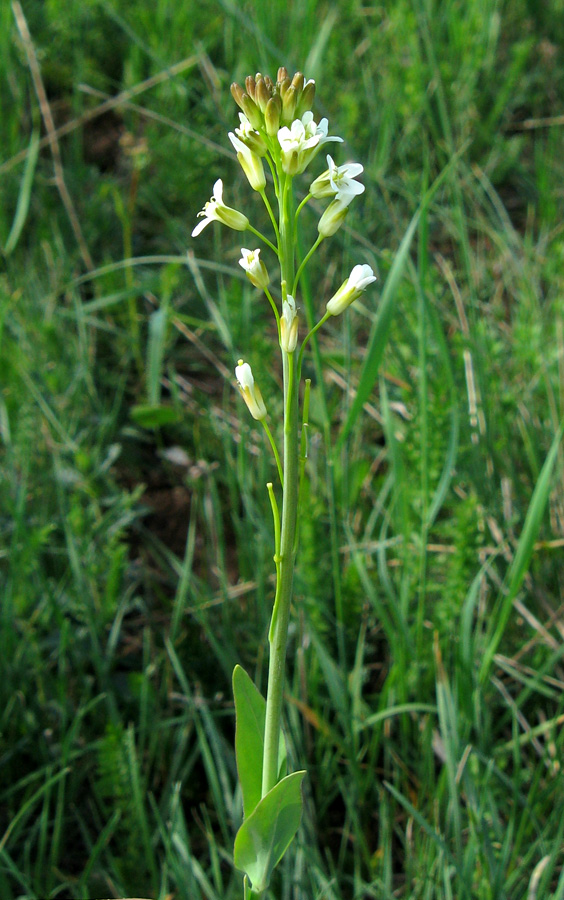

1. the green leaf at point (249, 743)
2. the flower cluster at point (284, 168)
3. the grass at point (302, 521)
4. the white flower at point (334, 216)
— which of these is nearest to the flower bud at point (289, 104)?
the flower cluster at point (284, 168)

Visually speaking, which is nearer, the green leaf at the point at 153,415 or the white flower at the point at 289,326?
the white flower at the point at 289,326

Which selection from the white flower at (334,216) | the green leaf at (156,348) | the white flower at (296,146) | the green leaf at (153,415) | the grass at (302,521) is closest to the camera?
the white flower at (296,146)

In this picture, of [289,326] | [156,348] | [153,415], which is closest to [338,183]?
[289,326]

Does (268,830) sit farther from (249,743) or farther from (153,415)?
(153,415)

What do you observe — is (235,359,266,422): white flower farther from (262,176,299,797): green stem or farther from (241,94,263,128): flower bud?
(241,94,263,128): flower bud

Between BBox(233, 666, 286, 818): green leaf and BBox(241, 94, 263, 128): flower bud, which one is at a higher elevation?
BBox(241, 94, 263, 128): flower bud

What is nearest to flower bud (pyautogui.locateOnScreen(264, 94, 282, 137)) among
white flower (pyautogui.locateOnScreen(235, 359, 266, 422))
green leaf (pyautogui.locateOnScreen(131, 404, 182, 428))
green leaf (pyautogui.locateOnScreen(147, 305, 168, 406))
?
white flower (pyautogui.locateOnScreen(235, 359, 266, 422))

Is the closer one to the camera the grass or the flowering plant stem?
the flowering plant stem

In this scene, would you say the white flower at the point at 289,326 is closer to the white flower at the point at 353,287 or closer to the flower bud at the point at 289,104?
the white flower at the point at 353,287

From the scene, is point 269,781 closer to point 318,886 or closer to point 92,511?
point 318,886
